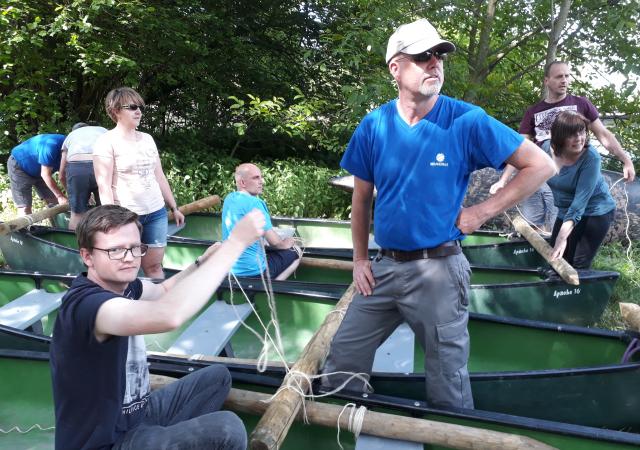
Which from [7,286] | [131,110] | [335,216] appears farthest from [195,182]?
[131,110]

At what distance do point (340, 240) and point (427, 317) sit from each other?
3.89 m

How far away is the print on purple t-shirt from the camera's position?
15.2ft

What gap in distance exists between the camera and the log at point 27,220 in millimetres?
5297

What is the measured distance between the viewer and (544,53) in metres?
8.59

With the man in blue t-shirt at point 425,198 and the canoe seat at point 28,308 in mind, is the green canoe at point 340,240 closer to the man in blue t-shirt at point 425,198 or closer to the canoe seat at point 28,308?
the canoe seat at point 28,308

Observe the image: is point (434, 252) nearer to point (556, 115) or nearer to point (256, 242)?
point (256, 242)

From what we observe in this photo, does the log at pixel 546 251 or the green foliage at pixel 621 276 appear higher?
the log at pixel 546 251

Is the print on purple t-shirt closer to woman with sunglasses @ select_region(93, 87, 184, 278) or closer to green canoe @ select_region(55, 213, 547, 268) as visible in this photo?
green canoe @ select_region(55, 213, 547, 268)

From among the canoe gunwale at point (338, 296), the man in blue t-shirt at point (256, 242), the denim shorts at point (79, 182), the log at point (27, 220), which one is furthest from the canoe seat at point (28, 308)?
the man in blue t-shirt at point (256, 242)

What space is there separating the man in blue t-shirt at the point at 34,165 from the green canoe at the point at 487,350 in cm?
173

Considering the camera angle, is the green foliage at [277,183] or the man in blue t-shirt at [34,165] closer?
the man in blue t-shirt at [34,165]

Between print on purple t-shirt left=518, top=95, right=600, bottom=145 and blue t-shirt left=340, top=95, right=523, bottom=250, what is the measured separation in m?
2.86

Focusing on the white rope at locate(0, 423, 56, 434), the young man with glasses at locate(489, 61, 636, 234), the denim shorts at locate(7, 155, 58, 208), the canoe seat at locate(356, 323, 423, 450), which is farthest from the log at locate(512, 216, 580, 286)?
the denim shorts at locate(7, 155, 58, 208)

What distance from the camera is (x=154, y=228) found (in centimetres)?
419
